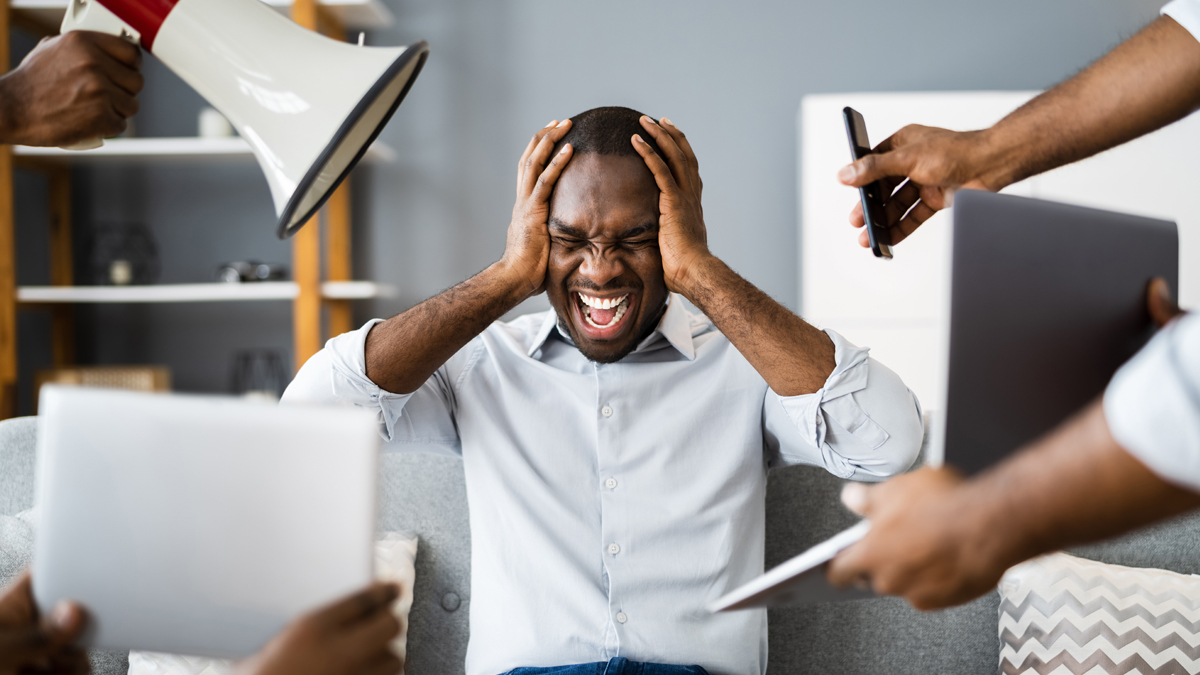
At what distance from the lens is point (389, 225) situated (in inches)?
120

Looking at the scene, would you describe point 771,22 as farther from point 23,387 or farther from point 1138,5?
point 23,387

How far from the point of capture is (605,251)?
1.41 m

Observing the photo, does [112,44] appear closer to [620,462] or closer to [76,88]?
[76,88]

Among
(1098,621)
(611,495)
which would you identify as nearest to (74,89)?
(611,495)

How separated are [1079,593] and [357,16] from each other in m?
2.70

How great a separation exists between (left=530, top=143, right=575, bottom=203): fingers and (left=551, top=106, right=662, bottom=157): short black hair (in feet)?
0.15

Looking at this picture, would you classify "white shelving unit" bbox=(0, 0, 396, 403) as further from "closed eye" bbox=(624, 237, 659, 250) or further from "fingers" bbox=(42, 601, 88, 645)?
"fingers" bbox=(42, 601, 88, 645)

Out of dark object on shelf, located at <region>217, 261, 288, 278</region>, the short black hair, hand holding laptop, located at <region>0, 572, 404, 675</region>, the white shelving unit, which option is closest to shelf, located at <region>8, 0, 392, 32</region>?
the white shelving unit

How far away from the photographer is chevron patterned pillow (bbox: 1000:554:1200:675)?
124 centimetres

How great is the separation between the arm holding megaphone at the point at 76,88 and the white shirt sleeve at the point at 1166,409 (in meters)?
0.91

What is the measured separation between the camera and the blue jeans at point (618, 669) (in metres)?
1.21

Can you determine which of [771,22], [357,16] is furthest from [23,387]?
[771,22]

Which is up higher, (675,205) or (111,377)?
(675,205)

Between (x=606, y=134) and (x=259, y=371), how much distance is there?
2162mm
